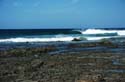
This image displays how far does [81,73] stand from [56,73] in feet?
2.90

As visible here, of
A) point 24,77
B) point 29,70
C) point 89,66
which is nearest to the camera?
point 24,77

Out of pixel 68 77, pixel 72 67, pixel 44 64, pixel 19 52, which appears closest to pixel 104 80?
pixel 68 77

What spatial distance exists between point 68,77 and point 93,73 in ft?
3.92

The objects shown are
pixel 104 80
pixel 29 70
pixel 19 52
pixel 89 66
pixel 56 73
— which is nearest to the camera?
pixel 104 80

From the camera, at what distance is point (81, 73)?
11.4m

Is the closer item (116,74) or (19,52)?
(116,74)

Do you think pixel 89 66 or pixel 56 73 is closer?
pixel 56 73

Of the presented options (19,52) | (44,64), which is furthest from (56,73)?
(19,52)

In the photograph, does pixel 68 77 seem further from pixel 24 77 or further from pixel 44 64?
pixel 44 64

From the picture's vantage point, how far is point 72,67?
13.1 meters

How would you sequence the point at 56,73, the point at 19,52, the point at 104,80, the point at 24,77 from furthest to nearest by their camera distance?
the point at 19,52 → the point at 56,73 → the point at 24,77 → the point at 104,80

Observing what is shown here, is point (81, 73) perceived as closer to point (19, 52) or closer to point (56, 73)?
point (56, 73)

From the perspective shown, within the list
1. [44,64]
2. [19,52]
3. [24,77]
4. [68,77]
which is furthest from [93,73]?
[19,52]

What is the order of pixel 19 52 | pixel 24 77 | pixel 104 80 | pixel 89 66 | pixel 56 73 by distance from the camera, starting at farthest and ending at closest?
pixel 19 52
pixel 89 66
pixel 56 73
pixel 24 77
pixel 104 80
